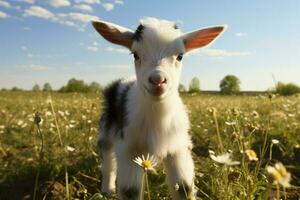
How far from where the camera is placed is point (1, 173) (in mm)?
4648

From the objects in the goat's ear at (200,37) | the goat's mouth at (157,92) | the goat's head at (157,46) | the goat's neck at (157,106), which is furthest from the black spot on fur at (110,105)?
the goat's mouth at (157,92)

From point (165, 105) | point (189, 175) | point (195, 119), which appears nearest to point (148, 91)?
point (165, 105)

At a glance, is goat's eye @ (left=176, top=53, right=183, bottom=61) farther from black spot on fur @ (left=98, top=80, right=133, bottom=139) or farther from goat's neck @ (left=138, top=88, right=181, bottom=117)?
black spot on fur @ (left=98, top=80, right=133, bottom=139)

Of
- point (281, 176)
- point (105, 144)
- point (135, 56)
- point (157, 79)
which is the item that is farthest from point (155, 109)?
point (281, 176)

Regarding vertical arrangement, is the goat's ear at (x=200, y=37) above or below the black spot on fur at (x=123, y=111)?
above

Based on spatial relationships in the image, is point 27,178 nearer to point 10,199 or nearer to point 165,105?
point 10,199

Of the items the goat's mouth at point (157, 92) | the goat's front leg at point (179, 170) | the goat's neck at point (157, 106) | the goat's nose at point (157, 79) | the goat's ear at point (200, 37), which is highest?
the goat's ear at point (200, 37)

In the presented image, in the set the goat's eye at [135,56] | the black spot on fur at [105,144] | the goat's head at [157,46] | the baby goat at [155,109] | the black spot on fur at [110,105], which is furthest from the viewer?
the black spot on fur at [105,144]

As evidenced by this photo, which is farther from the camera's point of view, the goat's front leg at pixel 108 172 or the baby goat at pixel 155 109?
the goat's front leg at pixel 108 172

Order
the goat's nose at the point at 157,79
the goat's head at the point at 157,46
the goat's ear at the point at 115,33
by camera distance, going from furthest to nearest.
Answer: the goat's ear at the point at 115,33 → the goat's head at the point at 157,46 → the goat's nose at the point at 157,79

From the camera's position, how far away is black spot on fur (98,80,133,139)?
4074 mm

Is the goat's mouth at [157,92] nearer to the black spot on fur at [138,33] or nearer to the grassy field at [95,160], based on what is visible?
the grassy field at [95,160]

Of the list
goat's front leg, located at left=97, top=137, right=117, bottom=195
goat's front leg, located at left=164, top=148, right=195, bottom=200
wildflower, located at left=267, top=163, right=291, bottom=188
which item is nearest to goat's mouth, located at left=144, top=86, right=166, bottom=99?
goat's front leg, located at left=164, top=148, right=195, bottom=200

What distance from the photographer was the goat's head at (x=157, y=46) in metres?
3.17
